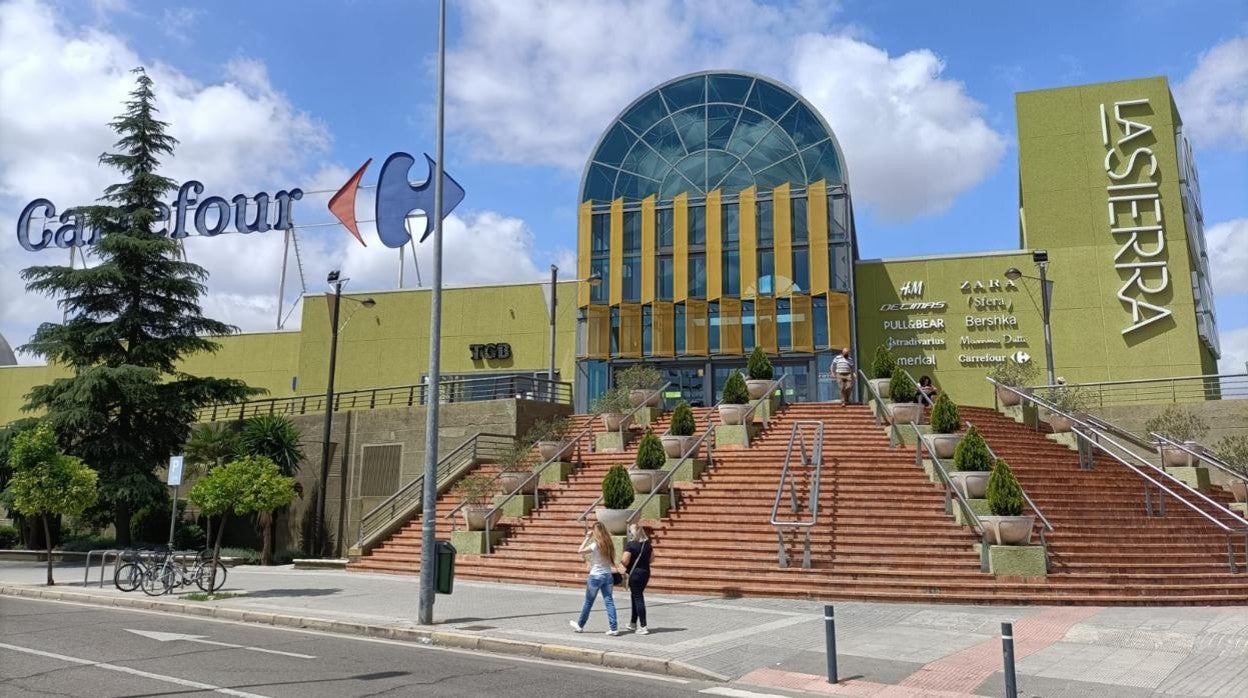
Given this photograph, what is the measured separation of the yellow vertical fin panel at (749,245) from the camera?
109ft

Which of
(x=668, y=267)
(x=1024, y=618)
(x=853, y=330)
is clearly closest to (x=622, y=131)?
(x=668, y=267)

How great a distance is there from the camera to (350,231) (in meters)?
41.0

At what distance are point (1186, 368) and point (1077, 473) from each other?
13917mm

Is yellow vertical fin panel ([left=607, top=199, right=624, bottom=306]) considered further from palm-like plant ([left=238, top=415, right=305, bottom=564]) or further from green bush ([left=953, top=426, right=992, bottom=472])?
green bush ([left=953, top=426, right=992, bottom=472])

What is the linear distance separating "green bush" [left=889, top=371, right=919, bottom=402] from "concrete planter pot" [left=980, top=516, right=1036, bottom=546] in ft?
21.7

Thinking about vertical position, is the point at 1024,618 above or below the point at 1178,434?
below

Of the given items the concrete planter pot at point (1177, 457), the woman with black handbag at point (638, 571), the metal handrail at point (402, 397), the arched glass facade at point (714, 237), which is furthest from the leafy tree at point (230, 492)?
the concrete planter pot at point (1177, 457)

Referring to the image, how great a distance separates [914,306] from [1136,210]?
856cm

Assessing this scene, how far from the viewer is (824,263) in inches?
1271

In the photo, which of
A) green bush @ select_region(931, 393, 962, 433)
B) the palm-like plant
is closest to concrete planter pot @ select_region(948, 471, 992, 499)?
green bush @ select_region(931, 393, 962, 433)

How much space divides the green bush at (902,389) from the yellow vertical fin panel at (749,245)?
12037 millimetres

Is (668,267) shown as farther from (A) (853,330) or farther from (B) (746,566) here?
(B) (746,566)

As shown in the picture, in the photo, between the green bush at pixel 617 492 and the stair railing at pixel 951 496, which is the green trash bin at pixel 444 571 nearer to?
the green bush at pixel 617 492

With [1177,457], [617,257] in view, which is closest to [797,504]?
[1177,457]
